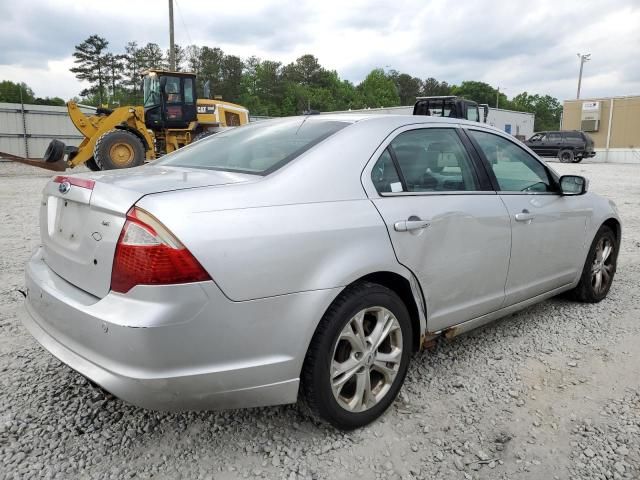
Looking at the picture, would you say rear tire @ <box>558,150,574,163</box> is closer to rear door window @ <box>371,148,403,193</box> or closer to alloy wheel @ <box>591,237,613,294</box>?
alloy wheel @ <box>591,237,613,294</box>

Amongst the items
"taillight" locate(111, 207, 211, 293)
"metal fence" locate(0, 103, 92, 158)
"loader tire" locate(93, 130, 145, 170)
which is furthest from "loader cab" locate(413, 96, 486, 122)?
"metal fence" locate(0, 103, 92, 158)

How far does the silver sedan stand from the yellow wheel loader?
11.8m

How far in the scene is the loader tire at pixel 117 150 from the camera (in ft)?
45.0

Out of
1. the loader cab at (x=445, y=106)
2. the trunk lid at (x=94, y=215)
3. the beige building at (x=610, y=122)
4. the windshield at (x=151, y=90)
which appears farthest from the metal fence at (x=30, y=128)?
the beige building at (x=610, y=122)

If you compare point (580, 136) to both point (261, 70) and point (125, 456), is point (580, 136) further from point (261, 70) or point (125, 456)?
point (261, 70)

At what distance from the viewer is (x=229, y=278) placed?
6.30ft

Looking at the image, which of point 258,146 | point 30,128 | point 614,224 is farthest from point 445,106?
point 30,128

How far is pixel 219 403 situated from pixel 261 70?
79264 millimetres

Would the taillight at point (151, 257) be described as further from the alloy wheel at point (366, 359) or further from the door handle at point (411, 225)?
the door handle at point (411, 225)

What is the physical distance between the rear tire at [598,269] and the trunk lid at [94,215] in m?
3.12

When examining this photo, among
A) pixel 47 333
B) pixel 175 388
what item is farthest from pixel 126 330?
pixel 47 333

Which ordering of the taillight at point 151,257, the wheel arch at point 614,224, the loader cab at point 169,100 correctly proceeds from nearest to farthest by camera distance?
the taillight at point 151,257
the wheel arch at point 614,224
the loader cab at point 169,100

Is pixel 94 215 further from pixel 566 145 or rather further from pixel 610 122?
pixel 610 122

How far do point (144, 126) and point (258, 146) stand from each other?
1348cm
